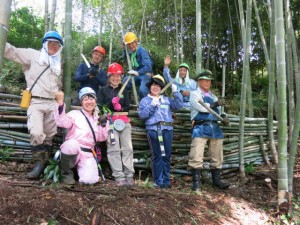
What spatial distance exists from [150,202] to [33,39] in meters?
5.57

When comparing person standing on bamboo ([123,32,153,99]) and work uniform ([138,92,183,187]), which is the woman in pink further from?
person standing on bamboo ([123,32,153,99])

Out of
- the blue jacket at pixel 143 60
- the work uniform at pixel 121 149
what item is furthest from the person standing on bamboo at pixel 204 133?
the blue jacket at pixel 143 60

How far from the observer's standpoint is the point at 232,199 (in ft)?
11.8

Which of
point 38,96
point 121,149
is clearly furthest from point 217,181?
point 38,96

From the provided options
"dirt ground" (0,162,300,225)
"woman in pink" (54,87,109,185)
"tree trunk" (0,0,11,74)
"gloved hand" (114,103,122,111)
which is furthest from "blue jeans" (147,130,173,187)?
"tree trunk" (0,0,11,74)

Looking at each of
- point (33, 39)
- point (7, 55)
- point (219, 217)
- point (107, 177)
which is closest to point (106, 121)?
point (107, 177)

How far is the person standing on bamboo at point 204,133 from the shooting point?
3826 millimetres

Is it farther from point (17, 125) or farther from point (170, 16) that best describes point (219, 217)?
point (170, 16)

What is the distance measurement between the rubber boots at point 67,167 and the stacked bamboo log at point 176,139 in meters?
0.61

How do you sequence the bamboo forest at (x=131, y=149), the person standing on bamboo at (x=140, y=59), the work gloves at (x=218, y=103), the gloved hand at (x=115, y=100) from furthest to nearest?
the person standing on bamboo at (x=140, y=59) < the work gloves at (x=218, y=103) < the gloved hand at (x=115, y=100) < the bamboo forest at (x=131, y=149)

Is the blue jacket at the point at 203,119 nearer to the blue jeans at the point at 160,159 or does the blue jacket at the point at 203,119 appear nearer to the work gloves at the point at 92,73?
the blue jeans at the point at 160,159

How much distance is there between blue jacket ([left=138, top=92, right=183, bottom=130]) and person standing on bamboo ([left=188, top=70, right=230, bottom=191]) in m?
0.22

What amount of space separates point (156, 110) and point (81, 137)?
892mm

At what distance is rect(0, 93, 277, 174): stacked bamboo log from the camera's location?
3.76 m
